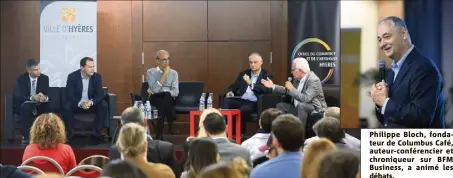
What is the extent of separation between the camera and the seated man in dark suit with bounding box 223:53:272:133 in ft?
24.5

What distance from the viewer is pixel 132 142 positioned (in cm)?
383

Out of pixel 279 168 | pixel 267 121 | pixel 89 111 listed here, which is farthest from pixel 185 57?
pixel 279 168

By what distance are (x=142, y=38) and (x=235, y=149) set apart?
5015 mm

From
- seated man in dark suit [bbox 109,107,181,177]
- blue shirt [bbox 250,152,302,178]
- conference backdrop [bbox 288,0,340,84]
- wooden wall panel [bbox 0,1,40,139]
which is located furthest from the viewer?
wooden wall panel [bbox 0,1,40,139]

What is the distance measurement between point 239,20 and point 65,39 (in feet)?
7.60

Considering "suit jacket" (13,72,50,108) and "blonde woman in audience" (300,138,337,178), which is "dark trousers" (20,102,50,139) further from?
"blonde woman in audience" (300,138,337,178)

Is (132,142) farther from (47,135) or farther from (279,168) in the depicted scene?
(47,135)

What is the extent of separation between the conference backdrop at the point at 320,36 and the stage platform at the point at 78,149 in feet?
6.21

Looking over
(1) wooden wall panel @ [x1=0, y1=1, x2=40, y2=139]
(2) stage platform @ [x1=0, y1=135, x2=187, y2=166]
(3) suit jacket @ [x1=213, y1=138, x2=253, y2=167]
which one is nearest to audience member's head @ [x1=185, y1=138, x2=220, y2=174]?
(3) suit jacket @ [x1=213, y1=138, x2=253, y2=167]

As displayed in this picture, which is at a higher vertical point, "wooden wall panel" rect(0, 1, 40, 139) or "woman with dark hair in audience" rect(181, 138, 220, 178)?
"wooden wall panel" rect(0, 1, 40, 139)

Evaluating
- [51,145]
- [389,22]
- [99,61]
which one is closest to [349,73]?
[389,22]

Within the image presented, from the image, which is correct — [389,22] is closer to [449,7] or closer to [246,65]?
[449,7]

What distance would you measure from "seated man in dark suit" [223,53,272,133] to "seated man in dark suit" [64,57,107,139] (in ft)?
4.61

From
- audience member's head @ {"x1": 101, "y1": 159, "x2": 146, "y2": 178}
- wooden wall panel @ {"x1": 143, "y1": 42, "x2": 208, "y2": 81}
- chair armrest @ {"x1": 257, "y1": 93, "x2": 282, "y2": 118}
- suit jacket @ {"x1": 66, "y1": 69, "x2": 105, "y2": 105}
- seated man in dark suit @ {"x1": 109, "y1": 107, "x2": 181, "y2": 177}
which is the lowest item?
seated man in dark suit @ {"x1": 109, "y1": 107, "x2": 181, "y2": 177}
